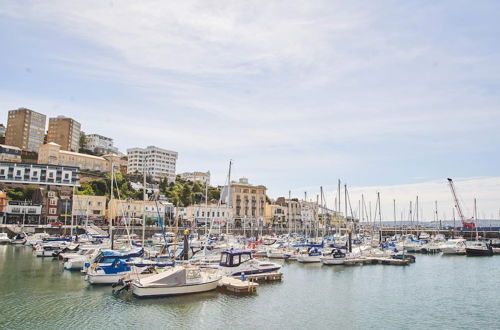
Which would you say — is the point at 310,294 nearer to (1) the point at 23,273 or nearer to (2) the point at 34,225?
(1) the point at 23,273

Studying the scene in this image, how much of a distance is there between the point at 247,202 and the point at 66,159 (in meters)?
64.1

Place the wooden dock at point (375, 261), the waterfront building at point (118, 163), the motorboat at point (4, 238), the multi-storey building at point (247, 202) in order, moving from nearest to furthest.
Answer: the wooden dock at point (375, 261)
the motorboat at point (4, 238)
the multi-storey building at point (247, 202)
the waterfront building at point (118, 163)

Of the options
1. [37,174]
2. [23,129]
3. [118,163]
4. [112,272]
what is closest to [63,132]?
[23,129]

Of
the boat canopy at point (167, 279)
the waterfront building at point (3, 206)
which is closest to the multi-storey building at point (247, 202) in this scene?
the waterfront building at point (3, 206)

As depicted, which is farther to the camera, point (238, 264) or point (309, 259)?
point (309, 259)

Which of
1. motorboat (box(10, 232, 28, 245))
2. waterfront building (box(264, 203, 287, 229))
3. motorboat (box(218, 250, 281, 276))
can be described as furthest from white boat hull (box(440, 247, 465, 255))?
motorboat (box(10, 232, 28, 245))

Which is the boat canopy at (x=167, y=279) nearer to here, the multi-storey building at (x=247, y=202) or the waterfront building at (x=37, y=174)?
the waterfront building at (x=37, y=174)

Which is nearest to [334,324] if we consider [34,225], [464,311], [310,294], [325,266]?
[310,294]

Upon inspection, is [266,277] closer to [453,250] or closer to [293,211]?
[453,250]

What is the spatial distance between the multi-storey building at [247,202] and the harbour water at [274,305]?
93773mm

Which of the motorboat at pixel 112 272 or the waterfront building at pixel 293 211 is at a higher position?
the waterfront building at pixel 293 211

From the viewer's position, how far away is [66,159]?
456ft

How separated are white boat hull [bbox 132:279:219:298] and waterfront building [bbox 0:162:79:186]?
9641cm

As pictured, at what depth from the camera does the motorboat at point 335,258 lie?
51.7m
